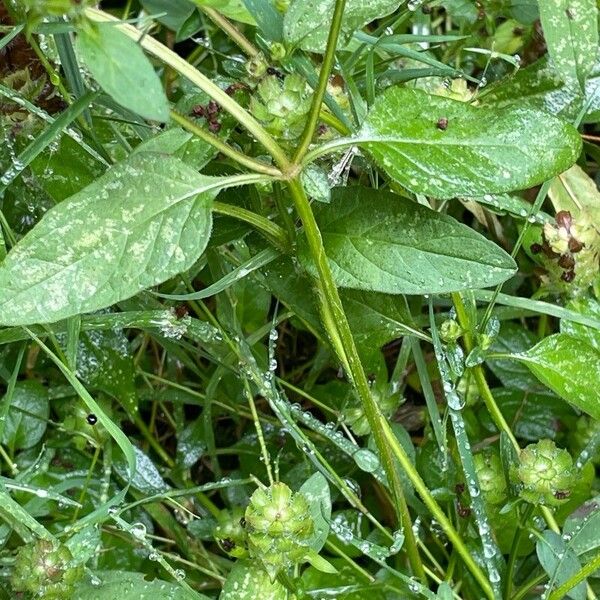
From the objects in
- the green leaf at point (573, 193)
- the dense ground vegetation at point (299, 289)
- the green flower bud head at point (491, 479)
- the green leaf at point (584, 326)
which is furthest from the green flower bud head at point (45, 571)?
the green leaf at point (573, 193)

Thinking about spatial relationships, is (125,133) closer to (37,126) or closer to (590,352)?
(37,126)

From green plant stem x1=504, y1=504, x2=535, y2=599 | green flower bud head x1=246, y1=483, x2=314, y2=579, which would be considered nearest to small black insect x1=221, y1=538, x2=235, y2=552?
green flower bud head x1=246, y1=483, x2=314, y2=579

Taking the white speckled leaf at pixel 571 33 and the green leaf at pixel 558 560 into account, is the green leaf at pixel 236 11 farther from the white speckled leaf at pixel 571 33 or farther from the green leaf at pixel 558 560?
the green leaf at pixel 558 560

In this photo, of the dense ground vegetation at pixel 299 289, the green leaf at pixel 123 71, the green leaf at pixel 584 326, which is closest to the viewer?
the green leaf at pixel 123 71

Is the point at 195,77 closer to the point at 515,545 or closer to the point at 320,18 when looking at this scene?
the point at 320,18

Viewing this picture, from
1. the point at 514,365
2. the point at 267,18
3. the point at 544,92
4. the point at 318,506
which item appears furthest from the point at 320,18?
the point at 514,365

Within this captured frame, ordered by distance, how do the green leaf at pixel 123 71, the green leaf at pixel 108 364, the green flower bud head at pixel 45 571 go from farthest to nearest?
the green leaf at pixel 108 364, the green flower bud head at pixel 45 571, the green leaf at pixel 123 71

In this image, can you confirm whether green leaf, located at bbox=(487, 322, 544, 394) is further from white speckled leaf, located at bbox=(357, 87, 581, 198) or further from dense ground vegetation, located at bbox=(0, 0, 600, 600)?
white speckled leaf, located at bbox=(357, 87, 581, 198)
